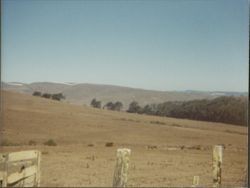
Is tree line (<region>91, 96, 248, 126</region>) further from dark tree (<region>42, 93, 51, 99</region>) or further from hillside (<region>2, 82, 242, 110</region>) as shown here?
dark tree (<region>42, 93, 51, 99</region>)

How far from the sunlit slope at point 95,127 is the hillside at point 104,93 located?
0.32m

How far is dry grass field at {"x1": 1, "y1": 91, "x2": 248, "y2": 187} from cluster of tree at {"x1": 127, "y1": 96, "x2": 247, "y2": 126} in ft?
0.55

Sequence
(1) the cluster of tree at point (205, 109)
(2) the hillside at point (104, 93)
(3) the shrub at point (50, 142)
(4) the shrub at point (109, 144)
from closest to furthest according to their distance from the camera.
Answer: (2) the hillside at point (104, 93) → (1) the cluster of tree at point (205, 109) → (3) the shrub at point (50, 142) → (4) the shrub at point (109, 144)

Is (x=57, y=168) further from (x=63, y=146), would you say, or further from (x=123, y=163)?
(x=123, y=163)

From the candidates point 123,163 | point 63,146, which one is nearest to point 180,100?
point 63,146

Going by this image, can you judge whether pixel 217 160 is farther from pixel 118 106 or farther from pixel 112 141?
pixel 112 141

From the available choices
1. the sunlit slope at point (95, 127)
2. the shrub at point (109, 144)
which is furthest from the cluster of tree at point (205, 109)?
the shrub at point (109, 144)

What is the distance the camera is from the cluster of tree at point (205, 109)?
23.6 feet

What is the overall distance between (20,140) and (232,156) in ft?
12.0

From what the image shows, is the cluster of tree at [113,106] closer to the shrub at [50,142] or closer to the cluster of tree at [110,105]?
the cluster of tree at [110,105]

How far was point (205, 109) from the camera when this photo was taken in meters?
7.61

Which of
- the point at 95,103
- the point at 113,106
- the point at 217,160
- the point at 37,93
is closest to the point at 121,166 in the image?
the point at 217,160

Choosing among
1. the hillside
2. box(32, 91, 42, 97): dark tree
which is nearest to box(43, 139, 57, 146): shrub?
the hillside

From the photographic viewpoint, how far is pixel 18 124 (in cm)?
655
